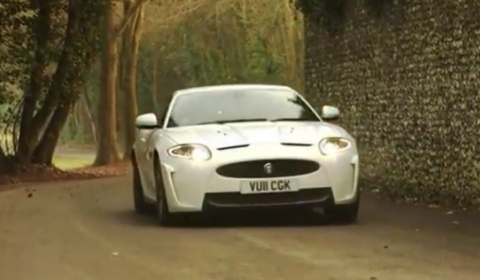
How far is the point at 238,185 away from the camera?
40.2ft

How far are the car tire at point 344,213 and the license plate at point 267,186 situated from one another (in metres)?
0.57

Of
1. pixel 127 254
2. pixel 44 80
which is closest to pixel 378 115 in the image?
pixel 127 254

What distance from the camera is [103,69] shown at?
3803 centimetres

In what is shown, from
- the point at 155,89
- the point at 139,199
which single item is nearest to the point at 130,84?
the point at 155,89

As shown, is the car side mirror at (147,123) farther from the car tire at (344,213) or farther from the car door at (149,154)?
the car tire at (344,213)

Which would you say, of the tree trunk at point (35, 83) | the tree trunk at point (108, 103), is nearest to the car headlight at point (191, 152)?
the tree trunk at point (35, 83)

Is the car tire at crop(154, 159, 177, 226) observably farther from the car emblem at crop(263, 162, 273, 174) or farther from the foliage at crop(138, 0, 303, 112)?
the foliage at crop(138, 0, 303, 112)

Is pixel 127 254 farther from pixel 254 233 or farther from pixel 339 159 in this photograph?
pixel 339 159

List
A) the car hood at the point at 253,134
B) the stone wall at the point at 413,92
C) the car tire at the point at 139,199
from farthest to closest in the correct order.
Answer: the car tire at the point at 139,199 < the stone wall at the point at 413,92 < the car hood at the point at 253,134

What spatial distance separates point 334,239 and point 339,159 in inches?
54.7

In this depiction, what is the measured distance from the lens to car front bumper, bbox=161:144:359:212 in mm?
12266

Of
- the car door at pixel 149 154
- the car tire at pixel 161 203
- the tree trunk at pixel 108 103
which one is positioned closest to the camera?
the car tire at pixel 161 203

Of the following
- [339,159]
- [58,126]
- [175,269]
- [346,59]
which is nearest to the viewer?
[175,269]

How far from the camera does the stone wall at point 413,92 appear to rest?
14.2 metres
